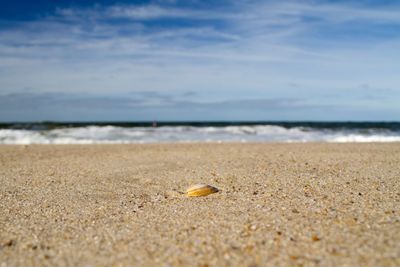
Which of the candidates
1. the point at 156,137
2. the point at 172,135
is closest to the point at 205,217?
the point at 156,137

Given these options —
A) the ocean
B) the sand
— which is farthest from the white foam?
the sand

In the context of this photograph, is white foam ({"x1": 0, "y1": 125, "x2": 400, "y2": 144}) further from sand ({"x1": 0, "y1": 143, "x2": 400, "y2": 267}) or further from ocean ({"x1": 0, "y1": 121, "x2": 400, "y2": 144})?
sand ({"x1": 0, "y1": 143, "x2": 400, "y2": 267})

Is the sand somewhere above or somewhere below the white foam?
below

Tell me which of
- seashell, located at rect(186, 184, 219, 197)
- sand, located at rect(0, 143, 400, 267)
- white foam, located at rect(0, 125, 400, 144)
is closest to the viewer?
sand, located at rect(0, 143, 400, 267)

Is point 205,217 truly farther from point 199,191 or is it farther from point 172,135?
point 172,135

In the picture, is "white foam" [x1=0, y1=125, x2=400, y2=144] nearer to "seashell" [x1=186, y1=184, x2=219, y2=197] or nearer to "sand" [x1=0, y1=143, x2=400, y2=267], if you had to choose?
"sand" [x1=0, y1=143, x2=400, y2=267]

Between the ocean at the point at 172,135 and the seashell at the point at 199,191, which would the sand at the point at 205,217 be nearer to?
the seashell at the point at 199,191

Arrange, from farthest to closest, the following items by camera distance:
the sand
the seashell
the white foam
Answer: the white foam
the seashell
the sand

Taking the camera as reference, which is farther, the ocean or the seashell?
the ocean

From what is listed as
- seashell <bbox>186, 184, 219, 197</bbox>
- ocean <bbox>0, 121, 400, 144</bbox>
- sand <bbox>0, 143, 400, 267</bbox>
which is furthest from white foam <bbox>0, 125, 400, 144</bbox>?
seashell <bbox>186, 184, 219, 197</bbox>
